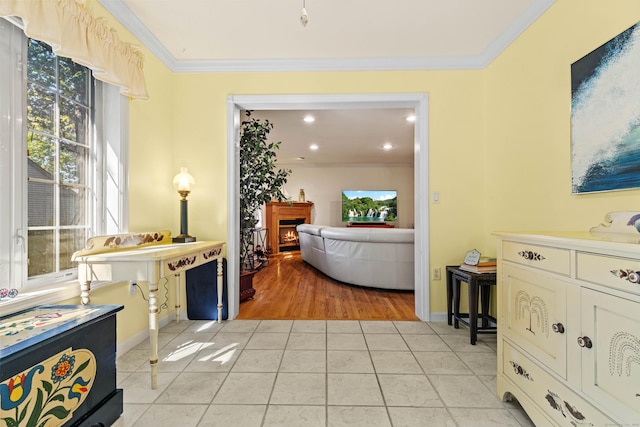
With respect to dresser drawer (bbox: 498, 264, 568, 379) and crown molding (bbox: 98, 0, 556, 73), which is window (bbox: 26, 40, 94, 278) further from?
dresser drawer (bbox: 498, 264, 568, 379)

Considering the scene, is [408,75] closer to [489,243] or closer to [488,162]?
[488,162]

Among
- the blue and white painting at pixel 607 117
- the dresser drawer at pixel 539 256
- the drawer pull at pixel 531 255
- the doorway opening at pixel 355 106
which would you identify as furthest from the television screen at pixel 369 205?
the drawer pull at pixel 531 255

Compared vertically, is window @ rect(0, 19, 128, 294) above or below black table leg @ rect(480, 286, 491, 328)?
above

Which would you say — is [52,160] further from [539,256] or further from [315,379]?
[539,256]

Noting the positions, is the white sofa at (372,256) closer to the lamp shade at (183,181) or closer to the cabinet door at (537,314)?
the cabinet door at (537,314)

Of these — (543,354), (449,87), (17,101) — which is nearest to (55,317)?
(17,101)

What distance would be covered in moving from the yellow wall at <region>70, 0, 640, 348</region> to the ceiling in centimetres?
10

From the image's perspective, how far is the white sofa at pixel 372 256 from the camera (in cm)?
357

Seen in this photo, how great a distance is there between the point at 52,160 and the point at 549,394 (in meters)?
2.78

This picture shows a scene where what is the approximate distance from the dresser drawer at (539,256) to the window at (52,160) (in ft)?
8.20

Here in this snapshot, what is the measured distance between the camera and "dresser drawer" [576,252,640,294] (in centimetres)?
85

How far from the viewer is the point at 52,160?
5.28ft

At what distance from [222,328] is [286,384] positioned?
1.06 m

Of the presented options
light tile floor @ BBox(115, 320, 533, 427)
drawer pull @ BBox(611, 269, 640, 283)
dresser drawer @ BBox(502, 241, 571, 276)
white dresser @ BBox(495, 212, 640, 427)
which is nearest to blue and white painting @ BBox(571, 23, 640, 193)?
white dresser @ BBox(495, 212, 640, 427)
